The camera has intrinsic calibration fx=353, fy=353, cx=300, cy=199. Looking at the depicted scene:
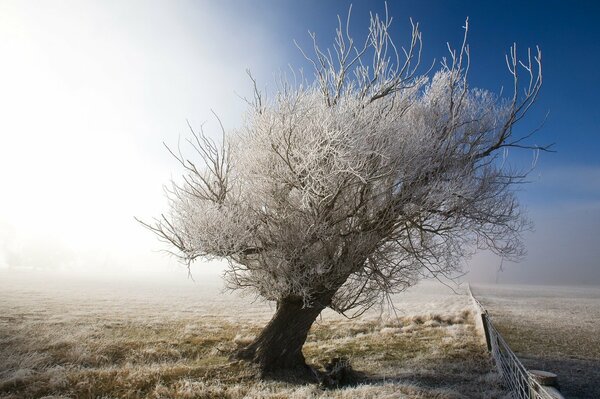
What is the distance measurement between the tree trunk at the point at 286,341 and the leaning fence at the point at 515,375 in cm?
446

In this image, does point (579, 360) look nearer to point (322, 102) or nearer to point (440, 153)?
point (440, 153)

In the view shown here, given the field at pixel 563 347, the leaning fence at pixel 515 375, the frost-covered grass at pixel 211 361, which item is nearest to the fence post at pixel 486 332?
the leaning fence at pixel 515 375

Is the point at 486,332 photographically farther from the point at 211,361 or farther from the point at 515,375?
the point at 211,361

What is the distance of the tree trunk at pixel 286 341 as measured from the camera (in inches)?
369

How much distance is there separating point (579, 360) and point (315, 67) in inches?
474

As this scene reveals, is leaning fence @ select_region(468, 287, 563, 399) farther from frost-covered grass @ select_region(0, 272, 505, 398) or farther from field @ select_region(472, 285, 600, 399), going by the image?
field @ select_region(472, 285, 600, 399)

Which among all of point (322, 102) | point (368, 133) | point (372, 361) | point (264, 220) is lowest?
point (372, 361)

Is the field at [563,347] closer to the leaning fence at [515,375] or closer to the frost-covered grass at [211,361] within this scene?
the leaning fence at [515,375]

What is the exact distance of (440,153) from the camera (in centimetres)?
910

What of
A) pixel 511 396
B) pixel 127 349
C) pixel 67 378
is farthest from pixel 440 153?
pixel 127 349

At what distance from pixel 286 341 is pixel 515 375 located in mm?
5287

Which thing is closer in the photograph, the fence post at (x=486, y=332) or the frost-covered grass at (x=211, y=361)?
the frost-covered grass at (x=211, y=361)

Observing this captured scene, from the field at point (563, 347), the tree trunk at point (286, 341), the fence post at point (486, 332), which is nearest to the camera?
the field at point (563, 347)

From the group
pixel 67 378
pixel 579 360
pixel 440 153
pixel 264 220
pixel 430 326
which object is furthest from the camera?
pixel 430 326
